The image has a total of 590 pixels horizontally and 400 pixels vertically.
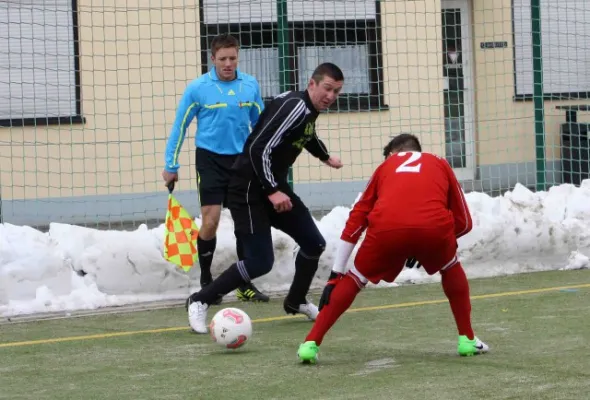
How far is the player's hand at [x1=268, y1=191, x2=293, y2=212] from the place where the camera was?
8180 mm

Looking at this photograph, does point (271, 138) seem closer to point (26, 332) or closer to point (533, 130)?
point (26, 332)

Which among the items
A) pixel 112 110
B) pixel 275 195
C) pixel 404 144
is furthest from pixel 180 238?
pixel 404 144

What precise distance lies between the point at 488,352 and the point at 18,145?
7.12 meters

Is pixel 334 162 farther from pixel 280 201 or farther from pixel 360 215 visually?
pixel 360 215

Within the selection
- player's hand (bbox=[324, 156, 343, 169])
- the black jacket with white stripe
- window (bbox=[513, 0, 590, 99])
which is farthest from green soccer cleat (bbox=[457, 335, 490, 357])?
window (bbox=[513, 0, 590, 99])

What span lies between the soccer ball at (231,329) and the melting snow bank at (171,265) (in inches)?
108

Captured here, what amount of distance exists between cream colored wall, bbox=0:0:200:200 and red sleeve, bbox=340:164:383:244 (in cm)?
607

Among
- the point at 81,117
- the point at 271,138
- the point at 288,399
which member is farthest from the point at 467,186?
the point at 288,399

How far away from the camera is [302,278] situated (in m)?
8.84

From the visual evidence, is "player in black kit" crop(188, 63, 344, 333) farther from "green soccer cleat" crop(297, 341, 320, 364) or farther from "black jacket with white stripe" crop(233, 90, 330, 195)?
"green soccer cleat" crop(297, 341, 320, 364)

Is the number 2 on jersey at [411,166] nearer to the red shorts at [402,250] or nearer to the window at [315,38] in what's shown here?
the red shorts at [402,250]

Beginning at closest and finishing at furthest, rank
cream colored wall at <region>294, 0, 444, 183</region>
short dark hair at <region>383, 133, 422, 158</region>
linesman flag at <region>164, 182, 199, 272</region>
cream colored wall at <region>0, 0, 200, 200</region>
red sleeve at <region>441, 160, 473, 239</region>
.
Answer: red sleeve at <region>441, 160, 473, 239</region> → short dark hair at <region>383, 133, 422, 158</region> → linesman flag at <region>164, 182, 199, 272</region> → cream colored wall at <region>0, 0, 200, 200</region> → cream colored wall at <region>294, 0, 444, 183</region>

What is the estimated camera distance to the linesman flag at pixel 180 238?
10445mm

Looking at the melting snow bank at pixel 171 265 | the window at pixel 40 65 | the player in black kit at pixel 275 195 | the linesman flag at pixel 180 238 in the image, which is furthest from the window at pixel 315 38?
the player in black kit at pixel 275 195
